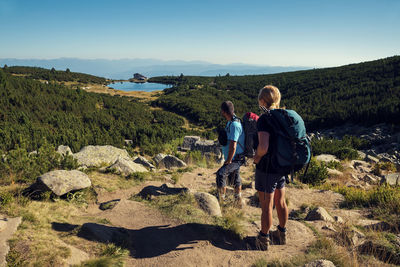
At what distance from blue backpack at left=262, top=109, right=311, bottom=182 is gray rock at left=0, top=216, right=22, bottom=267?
3413mm

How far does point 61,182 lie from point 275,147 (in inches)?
175

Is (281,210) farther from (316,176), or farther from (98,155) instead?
(98,155)

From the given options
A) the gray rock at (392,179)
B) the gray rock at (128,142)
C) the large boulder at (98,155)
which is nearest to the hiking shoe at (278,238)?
the gray rock at (392,179)

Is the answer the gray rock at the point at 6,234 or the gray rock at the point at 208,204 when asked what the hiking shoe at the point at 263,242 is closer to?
the gray rock at the point at 208,204

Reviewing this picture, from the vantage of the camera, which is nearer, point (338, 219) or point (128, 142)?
point (338, 219)

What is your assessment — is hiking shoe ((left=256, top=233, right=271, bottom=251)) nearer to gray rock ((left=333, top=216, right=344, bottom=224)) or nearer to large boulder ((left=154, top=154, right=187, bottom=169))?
gray rock ((left=333, top=216, right=344, bottom=224))

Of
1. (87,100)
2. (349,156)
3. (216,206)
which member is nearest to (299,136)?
(216,206)

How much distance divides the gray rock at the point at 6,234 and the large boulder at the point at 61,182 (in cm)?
120

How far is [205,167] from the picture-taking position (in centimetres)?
893

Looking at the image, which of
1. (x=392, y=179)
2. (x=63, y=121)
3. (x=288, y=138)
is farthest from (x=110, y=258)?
(x=63, y=121)

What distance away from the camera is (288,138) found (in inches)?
103

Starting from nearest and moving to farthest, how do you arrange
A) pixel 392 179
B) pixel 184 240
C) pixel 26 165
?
pixel 184 240
pixel 26 165
pixel 392 179

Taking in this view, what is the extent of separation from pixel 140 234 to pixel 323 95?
127 feet

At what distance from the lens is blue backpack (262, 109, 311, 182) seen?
8.51ft
